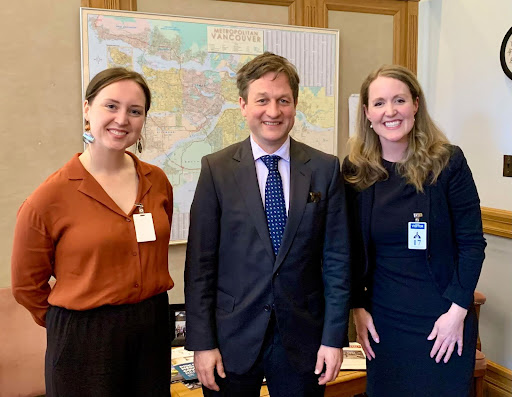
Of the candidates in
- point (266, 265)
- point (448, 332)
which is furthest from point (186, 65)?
point (448, 332)

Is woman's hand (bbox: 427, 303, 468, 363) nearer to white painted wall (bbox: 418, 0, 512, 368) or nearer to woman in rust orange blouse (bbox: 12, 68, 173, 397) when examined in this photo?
woman in rust orange blouse (bbox: 12, 68, 173, 397)

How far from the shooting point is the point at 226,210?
160 centimetres

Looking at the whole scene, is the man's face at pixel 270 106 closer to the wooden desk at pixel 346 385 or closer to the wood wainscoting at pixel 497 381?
the wooden desk at pixel 346 385

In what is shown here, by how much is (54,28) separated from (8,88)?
1.32ft

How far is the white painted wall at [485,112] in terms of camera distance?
9.93ft

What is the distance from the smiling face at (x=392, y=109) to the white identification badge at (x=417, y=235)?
31 centimetres

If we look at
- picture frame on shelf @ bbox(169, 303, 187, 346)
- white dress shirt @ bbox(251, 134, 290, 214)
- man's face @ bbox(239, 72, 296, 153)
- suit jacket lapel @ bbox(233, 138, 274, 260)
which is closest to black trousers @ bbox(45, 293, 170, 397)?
suit jacket lapel @ bbox(233, 138, 274, 260)

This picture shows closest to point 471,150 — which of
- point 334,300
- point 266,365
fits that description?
point 334,300

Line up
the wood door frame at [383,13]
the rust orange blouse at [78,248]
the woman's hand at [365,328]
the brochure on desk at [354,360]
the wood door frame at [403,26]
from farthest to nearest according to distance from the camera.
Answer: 1. the wood door frame at [403,26]
2. the wood door frame at [383,13]
3. the brochure on desk at [354,360]
4. the woman's hand at [365,328]
5. the rust orange blouse at [78,248]

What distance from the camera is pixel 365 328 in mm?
1884

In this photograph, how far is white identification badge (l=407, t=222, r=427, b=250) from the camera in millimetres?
1741

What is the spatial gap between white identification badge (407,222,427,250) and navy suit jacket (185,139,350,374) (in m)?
0.27

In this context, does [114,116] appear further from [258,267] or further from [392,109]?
[392,109]

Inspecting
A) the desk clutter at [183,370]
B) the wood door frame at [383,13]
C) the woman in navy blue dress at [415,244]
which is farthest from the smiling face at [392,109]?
the wood door frame at [383,13]
